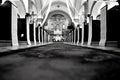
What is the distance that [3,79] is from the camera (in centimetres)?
103

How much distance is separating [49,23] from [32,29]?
65.1 ft

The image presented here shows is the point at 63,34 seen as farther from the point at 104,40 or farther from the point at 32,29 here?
the point at 104,40

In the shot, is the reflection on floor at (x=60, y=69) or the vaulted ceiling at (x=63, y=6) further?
the vaulted ceiling at (x=63, y=6)

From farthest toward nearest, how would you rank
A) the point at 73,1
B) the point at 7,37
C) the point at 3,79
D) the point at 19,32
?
the point at 73,1 → the point at 19,32 → the point at 7,37 → the point at 3,79

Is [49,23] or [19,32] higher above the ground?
[49,23]

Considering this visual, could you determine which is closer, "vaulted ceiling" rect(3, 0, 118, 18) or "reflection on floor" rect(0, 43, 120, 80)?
"reflection on floor" rect(0, 43, 120, 80)

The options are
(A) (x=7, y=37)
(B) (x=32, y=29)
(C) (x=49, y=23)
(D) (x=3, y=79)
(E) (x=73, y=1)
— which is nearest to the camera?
(D) (x=3, y=79)

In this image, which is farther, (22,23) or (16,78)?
(22,23)

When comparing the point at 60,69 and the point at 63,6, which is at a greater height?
the point at 63,6

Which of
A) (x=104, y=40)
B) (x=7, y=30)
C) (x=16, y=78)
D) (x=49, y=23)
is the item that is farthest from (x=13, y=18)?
(x=49, y=23)

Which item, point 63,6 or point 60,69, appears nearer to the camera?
point 60,69

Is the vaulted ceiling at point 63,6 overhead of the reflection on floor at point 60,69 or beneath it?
overhead

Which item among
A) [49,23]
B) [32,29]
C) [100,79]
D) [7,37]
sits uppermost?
[49,23]

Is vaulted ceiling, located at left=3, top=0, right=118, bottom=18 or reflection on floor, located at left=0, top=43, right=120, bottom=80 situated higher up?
→ vaulted ceiling, located at left=3, top=0, right=118, bottom=18
